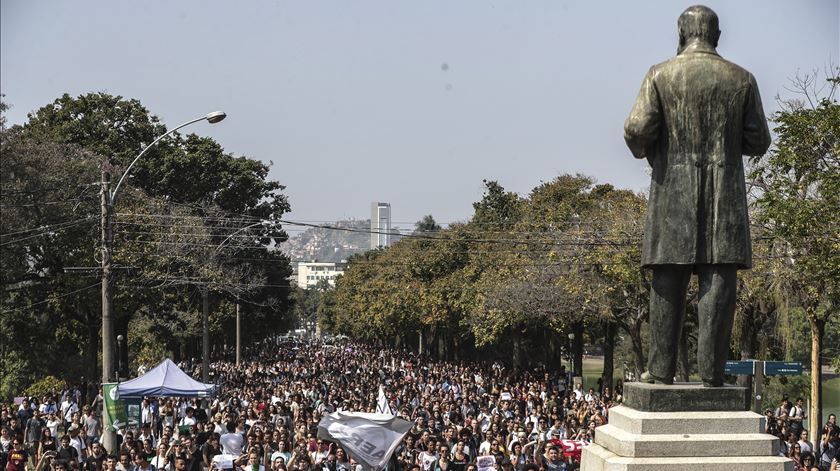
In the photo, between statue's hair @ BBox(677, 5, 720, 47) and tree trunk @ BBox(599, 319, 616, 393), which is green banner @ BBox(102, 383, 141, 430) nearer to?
statue's hair @ BBox(677, 5, 720, 47)

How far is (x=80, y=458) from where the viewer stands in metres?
18.8

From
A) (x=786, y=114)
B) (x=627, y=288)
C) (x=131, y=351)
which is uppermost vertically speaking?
(x=786, y=114)

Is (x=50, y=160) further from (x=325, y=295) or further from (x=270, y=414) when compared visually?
(x=325, y=295)

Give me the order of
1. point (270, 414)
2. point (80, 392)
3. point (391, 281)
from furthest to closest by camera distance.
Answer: point (391, 281), point (80, 392), point (270, 414)

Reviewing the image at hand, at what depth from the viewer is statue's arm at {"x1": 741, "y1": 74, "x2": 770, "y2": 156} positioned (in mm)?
8398

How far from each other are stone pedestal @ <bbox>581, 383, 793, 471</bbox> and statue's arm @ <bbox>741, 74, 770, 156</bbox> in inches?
72.0

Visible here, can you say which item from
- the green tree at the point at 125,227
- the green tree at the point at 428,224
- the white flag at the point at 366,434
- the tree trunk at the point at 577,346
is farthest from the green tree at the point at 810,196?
the green tree at the point at 428,224

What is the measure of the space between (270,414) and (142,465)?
9.74 m

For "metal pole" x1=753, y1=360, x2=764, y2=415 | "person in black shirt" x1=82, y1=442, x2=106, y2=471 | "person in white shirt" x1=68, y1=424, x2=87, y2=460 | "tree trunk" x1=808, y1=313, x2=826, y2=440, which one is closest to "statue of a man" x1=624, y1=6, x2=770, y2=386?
"person in black shirt" x1=82, y1=442, x2=106, y2=471

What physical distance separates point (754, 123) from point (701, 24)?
0.85m

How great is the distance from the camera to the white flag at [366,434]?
16.2 meters

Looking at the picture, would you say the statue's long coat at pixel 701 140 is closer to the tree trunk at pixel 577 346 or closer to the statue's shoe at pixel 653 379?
A: the statue's shoe at pixel 653 379

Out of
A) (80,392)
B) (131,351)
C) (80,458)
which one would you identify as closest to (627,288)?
(80,392)

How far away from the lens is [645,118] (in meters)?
8.38
